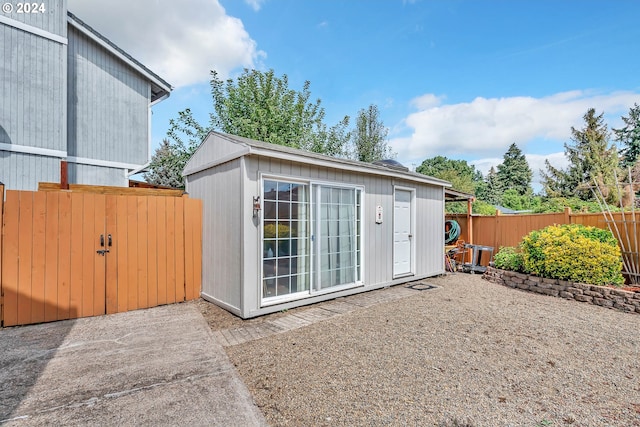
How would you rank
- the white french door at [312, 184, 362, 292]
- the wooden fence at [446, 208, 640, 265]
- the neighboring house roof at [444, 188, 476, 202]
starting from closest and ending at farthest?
the white french door at [312, 184, 362, 292], the wooden fence at [446, 208, 640, 265], the neighboring house roof at [444, 188, 476, 202]

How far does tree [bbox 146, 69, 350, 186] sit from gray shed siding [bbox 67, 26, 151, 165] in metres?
3.14

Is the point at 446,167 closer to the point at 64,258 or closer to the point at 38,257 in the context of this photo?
the point at 64,258

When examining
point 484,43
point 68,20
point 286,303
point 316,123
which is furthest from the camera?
point 316,123

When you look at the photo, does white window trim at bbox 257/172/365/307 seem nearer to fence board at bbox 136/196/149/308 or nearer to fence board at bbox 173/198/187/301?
fence board at bbox 173/198/187/301

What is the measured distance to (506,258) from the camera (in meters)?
7.12

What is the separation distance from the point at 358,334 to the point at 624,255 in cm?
610

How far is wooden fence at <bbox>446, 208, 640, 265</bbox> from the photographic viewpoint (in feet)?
19.6

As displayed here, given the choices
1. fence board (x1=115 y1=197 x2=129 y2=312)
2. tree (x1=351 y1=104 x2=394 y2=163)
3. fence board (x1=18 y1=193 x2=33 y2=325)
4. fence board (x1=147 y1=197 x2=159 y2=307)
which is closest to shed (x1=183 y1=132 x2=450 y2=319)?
fence board (x1=147 y1=197 x2=159 y2=307)

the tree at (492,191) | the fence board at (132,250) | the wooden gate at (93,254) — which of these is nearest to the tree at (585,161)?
the tree at (492,191)

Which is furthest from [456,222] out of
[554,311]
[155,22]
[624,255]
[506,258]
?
[155,22]

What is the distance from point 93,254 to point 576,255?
8449 millimetres

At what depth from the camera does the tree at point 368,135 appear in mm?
17547

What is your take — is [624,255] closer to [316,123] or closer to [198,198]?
[198,198]

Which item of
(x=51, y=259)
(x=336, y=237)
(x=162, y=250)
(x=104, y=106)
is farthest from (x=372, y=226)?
(x=104, y=106)
